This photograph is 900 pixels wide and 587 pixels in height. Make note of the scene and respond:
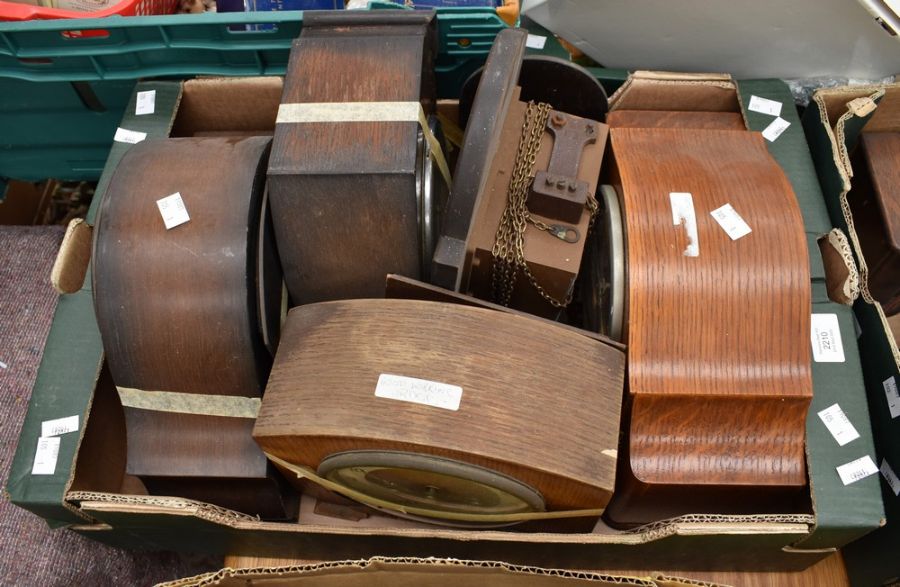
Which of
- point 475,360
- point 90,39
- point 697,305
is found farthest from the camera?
point 90,39

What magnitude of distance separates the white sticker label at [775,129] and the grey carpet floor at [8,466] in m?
1.44

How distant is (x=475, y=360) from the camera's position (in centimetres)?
95

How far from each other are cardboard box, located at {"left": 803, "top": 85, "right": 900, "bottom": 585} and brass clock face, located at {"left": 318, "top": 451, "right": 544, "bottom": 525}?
0.64 m

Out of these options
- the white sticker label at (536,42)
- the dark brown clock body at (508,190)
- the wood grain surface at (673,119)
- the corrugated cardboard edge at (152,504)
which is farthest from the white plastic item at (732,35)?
the corrugated cardboard edge at (152,504)

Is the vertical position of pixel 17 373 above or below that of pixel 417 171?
below

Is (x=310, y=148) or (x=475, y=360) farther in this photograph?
(x=310, y=148)

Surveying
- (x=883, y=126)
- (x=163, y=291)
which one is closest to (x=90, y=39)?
(x=163, y=291)

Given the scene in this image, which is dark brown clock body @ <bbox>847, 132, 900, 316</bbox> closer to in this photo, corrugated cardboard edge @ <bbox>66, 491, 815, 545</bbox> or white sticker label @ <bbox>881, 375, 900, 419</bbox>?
white sticker label @ <bbox>881, 375, 900, 419</bbox>

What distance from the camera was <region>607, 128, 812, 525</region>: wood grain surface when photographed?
1.06m

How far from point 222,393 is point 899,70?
152 centimetres

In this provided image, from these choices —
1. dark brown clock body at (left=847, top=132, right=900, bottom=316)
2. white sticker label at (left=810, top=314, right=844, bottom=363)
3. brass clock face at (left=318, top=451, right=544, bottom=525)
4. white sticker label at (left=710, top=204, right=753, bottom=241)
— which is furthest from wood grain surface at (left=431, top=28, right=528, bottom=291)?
dark brown clock body at (left=847, top=132, right=900, bottom=316)

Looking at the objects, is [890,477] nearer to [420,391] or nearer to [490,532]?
[490,532]

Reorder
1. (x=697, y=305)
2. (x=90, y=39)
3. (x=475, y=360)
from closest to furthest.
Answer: (x=475, y=360), (x=697, y=305), (x=90, y=39)

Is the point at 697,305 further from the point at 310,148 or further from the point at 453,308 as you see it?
the point at 310,148
